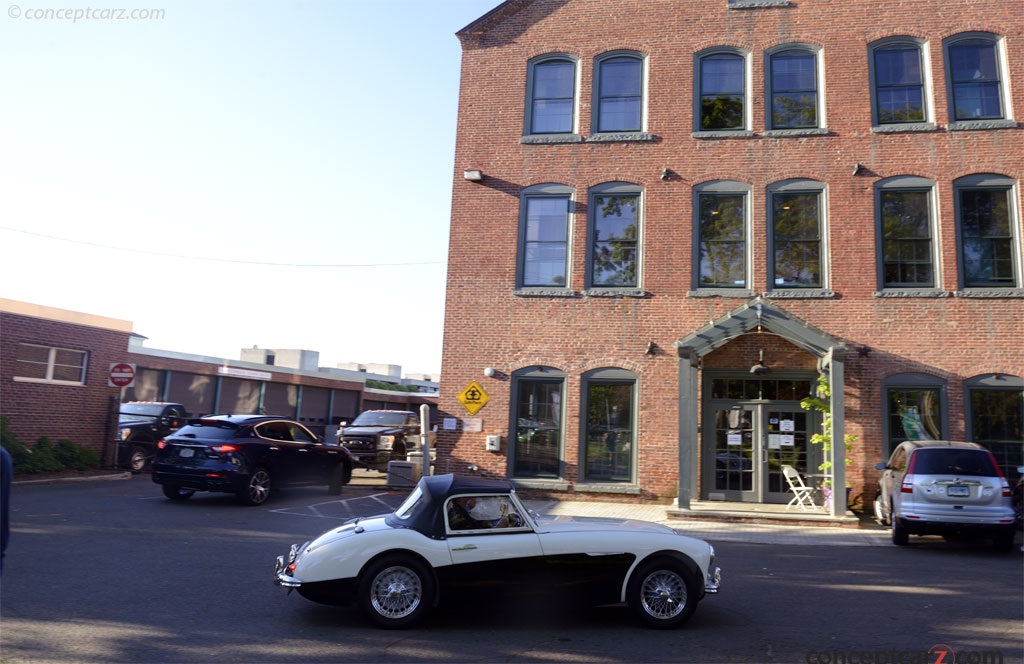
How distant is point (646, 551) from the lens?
6.65 meters

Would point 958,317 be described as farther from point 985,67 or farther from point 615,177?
point 615,177

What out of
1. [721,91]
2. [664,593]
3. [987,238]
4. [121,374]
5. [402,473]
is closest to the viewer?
[664,593]

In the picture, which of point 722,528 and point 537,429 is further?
point 537,429

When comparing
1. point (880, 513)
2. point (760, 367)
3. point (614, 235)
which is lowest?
point (880, 513)

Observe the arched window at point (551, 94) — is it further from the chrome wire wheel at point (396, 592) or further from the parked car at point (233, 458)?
the chrome wire wheel at point (396, 592)

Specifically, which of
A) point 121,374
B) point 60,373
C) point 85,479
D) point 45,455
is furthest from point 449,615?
point 60,373

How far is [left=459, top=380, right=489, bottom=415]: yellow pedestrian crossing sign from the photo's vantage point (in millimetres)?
17531

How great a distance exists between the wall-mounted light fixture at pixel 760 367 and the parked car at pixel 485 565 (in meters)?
10.2

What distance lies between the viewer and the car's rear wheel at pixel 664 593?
659 centimetres

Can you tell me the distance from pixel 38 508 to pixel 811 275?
50.3 ft

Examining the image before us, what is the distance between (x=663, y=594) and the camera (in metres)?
6.66

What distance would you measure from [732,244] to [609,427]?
4855mm

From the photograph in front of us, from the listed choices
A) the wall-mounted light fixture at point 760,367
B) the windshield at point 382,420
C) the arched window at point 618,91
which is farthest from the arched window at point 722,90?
the windshield at point 382,420

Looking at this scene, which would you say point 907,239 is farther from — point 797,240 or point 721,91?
point 721,91
